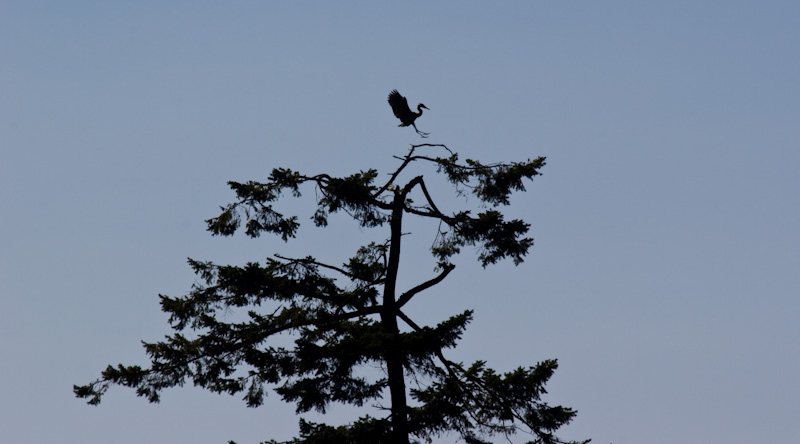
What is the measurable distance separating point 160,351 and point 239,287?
6.49 ft

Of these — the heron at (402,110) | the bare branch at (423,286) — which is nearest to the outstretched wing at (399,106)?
the heron at (402,110)

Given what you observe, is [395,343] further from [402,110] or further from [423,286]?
[402,110]

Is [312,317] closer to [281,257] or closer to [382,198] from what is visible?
[281,257]

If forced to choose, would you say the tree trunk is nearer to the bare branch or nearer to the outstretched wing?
the bare branch

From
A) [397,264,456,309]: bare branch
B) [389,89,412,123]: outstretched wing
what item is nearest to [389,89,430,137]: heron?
[389,89,412,123]: outstretched wing

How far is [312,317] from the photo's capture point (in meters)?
19.4

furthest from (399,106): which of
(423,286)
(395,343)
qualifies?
(395,343)

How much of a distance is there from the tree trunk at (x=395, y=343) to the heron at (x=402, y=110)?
5.75ft

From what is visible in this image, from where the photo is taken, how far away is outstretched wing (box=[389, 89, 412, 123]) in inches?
823

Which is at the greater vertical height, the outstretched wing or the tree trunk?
the outstretched wing

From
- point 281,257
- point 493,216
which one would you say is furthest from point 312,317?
point 493,216

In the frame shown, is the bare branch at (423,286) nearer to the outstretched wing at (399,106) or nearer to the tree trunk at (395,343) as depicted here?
the tree trunk at (395,343)

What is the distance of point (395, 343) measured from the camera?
17.9 m

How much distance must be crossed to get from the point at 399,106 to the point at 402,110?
0.11 metres
